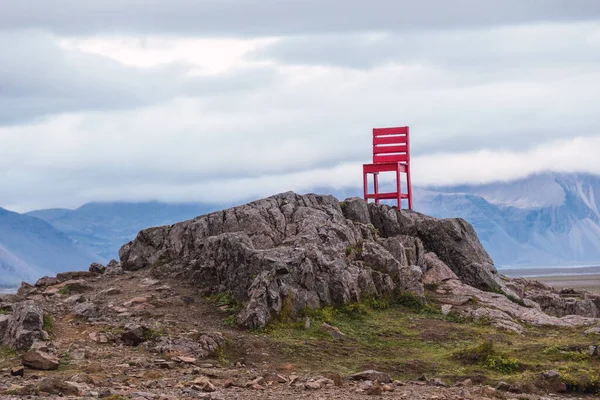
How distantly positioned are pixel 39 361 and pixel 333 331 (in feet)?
30.0

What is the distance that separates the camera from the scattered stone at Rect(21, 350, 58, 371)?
2364 centimetres

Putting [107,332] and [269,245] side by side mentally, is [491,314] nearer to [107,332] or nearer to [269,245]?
[269,245]

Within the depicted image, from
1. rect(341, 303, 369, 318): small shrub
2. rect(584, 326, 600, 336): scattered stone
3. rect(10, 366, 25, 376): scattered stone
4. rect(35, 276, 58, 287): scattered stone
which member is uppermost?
rect(35, 276, 58, 287): scattered stone

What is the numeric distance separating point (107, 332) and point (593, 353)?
541 inches

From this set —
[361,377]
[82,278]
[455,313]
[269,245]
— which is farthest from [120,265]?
[361,377]

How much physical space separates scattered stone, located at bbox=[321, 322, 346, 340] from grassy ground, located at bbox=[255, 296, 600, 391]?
0.67 ft

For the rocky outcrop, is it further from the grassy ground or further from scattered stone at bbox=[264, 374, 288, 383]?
scattered stone at bbox=[264, 374, 288, 383]

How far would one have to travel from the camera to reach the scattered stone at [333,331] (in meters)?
28.8

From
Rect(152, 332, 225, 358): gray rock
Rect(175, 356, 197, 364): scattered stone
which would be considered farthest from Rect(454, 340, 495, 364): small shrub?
Rect(175, 356, 197, 364): scattered stone

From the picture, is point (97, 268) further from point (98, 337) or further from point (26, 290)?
point (98, 337)

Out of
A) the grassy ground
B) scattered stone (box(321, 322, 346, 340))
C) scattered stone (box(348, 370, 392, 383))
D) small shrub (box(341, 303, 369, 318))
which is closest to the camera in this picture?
scattered stone (box(348, 370, 392, 383))

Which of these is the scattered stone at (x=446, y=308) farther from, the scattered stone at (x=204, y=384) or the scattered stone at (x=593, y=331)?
the scattered stone at (x=204, y=384)

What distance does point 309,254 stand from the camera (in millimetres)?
32094

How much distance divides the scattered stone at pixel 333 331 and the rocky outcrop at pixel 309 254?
4.32 ft
